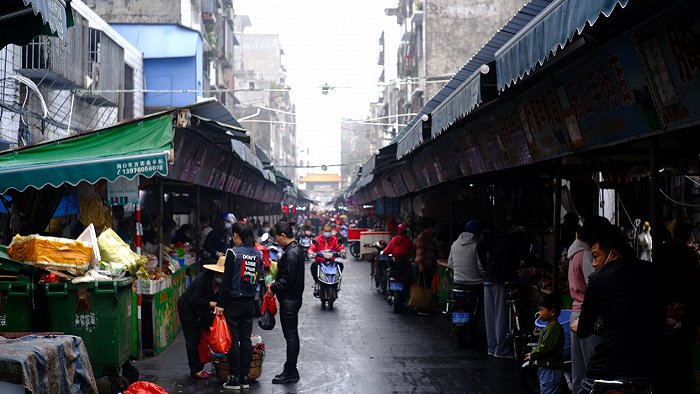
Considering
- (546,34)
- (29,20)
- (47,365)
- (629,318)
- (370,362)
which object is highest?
(29,20)

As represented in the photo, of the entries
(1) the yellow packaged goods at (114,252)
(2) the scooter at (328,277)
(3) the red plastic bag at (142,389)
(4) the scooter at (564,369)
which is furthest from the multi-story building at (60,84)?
(4) the scooter at (564,369)

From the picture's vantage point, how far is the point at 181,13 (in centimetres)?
3800

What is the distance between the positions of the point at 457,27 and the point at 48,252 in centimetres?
3887

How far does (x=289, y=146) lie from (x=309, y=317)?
112 m

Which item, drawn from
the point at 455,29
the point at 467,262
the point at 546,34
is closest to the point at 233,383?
the point at 467,262

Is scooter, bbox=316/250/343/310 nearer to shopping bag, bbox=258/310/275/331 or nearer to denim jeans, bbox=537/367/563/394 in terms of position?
Result: shopping bag, bbox=258/310/275/331

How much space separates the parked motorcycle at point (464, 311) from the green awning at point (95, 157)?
16.7 feet

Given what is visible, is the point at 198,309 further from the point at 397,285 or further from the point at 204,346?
the point at 397,285

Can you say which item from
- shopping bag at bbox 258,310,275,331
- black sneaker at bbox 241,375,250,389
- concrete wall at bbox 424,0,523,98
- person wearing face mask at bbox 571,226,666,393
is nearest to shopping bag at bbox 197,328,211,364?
shopping bag at bbox 258,310,275,331

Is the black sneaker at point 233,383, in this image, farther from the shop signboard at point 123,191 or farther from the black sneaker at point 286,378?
the shop signboard at point 123,191

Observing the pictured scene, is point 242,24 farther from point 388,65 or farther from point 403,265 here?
point 403,265

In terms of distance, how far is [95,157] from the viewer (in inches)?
382

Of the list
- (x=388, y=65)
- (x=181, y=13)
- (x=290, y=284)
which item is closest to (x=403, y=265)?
(x=290, y=284)

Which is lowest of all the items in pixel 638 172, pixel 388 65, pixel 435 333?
pixel 435 333
